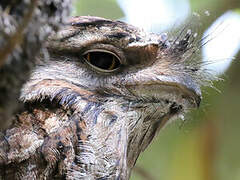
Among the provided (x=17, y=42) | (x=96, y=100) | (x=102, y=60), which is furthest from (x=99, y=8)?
(x=17, y=42)

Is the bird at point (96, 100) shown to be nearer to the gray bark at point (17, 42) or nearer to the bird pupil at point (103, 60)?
the bird pupil at point (103, 60)

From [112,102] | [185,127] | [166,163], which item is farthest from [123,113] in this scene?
[166,163]

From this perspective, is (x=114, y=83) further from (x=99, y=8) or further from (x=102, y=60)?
(x=99, y=8)

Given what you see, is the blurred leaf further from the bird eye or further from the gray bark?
the gray bark

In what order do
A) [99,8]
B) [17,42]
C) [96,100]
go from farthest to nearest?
[99,8]
[96,100]
[17,42]

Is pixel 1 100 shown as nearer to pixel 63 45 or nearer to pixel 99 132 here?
pixel 99 132

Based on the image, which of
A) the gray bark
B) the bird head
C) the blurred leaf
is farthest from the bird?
the gray bark

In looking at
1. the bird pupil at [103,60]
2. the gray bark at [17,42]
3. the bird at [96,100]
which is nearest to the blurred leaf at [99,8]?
the bird at [96,100]
